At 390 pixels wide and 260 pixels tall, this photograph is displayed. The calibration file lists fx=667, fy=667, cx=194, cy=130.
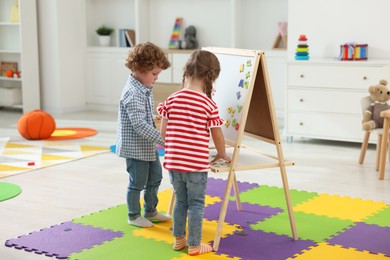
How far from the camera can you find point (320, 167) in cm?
515

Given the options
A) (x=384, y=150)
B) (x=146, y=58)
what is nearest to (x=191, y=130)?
(x=146, y=58)

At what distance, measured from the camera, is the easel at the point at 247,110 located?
3214mm

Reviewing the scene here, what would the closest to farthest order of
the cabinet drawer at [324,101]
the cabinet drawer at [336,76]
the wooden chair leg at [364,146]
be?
the wooden chair leg at [364,146] → the cabinet drawer at [336,76] → the cabinet drawer at [324,101]

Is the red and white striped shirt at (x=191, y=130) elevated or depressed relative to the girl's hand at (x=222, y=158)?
elevated

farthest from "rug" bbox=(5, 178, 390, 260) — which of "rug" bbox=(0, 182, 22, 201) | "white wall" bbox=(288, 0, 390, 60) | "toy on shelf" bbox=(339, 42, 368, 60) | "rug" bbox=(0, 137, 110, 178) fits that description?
"white wall" bbox=(288, 0, 390, 60)

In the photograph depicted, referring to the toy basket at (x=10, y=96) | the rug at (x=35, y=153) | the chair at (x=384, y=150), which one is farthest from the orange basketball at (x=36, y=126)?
the chair at (x=384, y=150)

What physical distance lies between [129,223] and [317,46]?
344 centimetres

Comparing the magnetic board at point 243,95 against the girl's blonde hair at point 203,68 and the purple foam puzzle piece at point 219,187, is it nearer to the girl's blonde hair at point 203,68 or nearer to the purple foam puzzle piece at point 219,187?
the girl's blonde hair at point 203,68

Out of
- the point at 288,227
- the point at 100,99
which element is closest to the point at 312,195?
the point at 288,227

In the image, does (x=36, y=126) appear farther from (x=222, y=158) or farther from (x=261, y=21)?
(x=222, y=158)

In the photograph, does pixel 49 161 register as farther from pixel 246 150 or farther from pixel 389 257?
pixel 389 257

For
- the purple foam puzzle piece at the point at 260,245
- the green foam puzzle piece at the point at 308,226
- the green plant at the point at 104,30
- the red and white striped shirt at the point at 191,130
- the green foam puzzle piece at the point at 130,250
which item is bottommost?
the green foam puzzle piece at the point at 130,250

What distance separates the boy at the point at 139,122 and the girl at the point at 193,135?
0.24 meters

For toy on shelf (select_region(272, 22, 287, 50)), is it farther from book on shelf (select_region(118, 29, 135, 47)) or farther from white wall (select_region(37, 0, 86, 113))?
white wall (select_region(37, 0, 86, 113))
